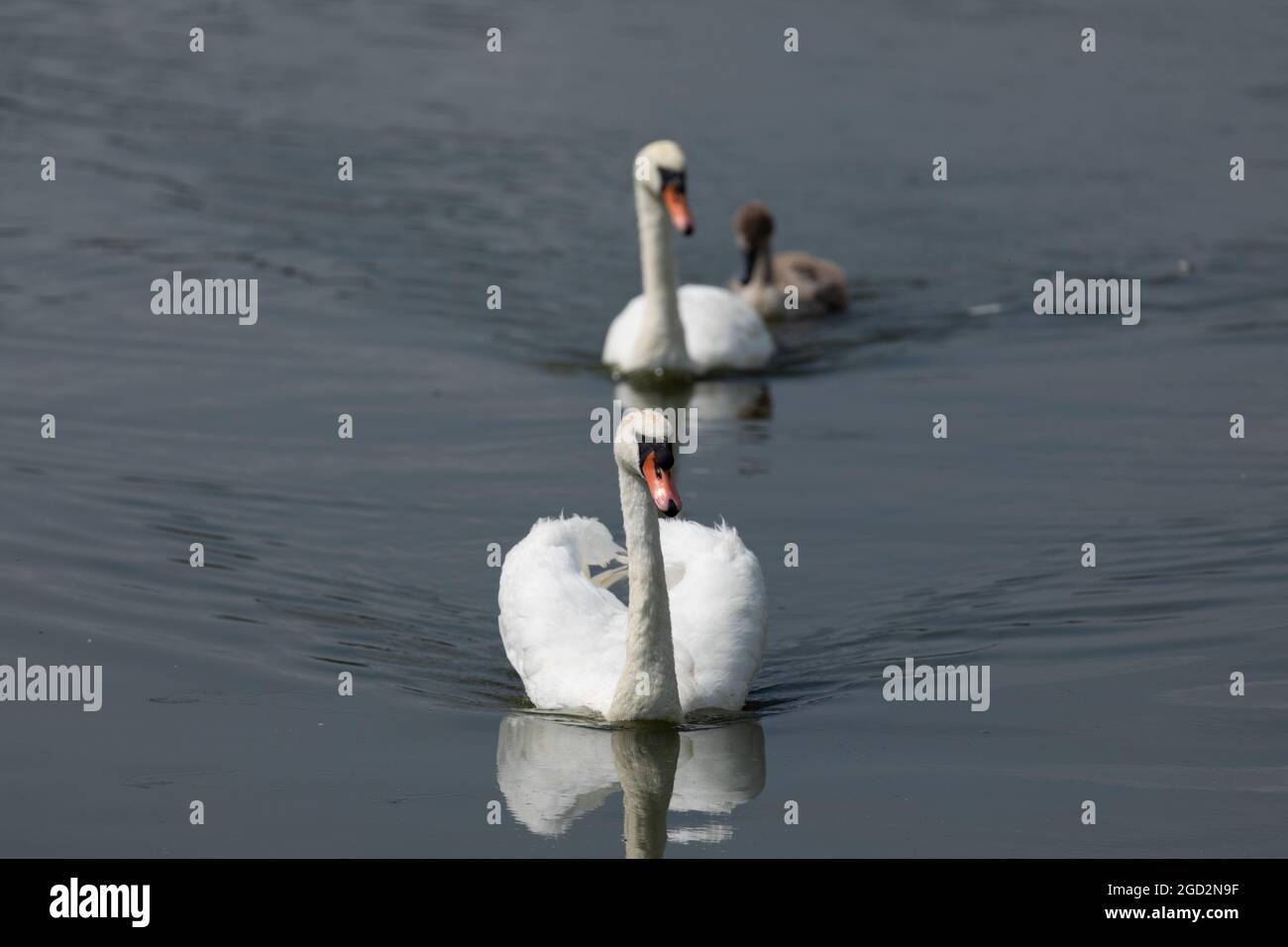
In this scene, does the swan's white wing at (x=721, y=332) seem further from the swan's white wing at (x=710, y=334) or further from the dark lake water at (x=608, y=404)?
the dark lake water at (x=608, y=404)

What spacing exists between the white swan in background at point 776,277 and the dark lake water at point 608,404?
0.94ft

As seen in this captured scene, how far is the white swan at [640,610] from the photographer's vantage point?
8.63 m

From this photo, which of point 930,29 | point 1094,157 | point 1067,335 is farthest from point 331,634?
point 930,29

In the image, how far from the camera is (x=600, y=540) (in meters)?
9.88

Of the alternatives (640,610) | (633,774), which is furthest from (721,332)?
(633,774)

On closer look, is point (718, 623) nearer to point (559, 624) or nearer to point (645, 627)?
point (645, 627)

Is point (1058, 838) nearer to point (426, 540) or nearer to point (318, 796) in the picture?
point (318, 796)

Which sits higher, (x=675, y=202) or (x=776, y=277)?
(x=776, y=277)

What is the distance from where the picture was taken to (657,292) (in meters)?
15.3

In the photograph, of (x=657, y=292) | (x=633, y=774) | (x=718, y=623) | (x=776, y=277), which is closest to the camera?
(x=633, y=774)

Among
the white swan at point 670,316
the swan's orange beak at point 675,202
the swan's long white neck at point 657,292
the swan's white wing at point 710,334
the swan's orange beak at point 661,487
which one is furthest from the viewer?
the swan's white wing at point 710,334

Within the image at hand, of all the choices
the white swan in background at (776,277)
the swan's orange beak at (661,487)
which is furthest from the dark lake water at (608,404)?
the swan's orange beak at (661,487)

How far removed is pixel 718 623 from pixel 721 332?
7054 millimetres

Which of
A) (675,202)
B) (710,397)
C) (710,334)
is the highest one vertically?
(675,202)
